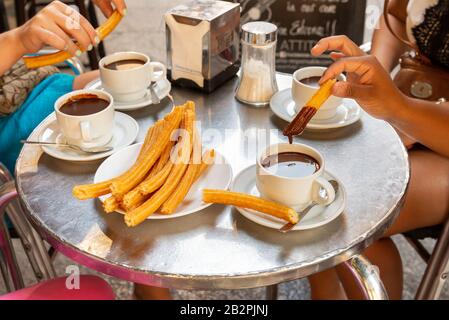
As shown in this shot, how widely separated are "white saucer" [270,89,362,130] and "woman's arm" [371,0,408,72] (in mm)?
376

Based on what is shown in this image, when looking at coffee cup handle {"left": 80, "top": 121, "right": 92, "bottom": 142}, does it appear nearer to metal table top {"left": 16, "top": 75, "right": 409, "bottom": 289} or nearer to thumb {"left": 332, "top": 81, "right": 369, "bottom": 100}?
metal table top {"left": 16, "top": 75, "right": 409, "bottom": 289}

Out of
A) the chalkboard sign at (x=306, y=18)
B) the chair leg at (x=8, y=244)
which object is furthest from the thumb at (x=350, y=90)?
the chalkboard sign at (x=306, y=18)

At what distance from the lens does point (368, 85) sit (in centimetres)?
112

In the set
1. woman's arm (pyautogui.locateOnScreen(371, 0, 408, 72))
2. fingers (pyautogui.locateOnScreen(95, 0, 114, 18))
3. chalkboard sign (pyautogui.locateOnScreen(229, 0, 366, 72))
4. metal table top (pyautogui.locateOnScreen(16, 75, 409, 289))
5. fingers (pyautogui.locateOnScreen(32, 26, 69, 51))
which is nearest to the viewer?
metal table top (pyautogui.locateOnScreen(16, 75, 409, 289))

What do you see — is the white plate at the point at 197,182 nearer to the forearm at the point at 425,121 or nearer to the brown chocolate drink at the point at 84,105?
the brown chocolate drink at the point at 84,105

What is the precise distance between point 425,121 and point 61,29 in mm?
844

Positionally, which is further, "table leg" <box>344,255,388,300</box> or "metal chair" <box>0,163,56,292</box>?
"metal chair" <box>0,163,56,292</box>

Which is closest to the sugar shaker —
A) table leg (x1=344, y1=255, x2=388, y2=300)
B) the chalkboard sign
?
table leg (x1=344, y1=255, x2=388, y2=300)

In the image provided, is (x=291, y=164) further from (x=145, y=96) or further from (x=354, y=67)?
(x=145, y=96)

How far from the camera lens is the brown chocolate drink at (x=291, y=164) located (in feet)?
3.24

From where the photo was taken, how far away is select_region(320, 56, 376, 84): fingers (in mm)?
1092
